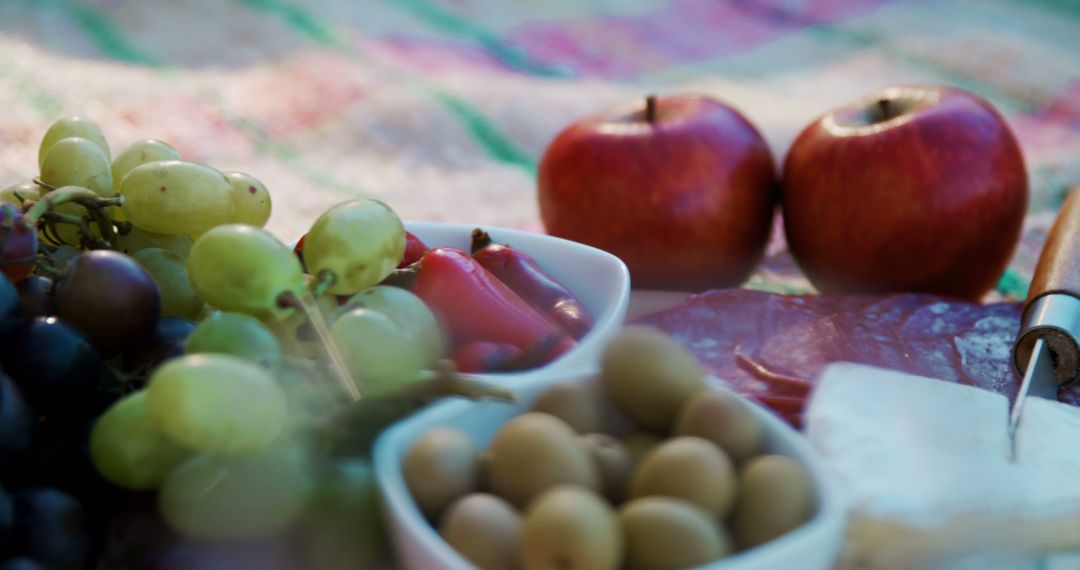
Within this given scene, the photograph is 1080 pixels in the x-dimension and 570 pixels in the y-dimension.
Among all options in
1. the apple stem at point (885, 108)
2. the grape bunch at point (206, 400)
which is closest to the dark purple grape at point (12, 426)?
the grape bunch at point (206, 400)

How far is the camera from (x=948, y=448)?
1.38ft

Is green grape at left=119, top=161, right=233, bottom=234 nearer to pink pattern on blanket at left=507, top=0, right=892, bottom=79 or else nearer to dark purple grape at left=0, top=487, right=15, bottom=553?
dark purple grape at left=0, top=487, right=15, bottom=553

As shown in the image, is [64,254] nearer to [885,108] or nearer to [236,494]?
[236,494]

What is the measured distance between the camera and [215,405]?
13.3 inches

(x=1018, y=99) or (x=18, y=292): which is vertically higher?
(x=18, y=292)

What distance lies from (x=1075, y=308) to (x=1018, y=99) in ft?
2.67

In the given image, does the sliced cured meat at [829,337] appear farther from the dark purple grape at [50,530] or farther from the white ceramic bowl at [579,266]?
the dark purple grape at [50,530]

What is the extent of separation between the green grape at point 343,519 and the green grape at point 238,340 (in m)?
0.05

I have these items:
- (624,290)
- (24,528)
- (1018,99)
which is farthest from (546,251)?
(1018,99)

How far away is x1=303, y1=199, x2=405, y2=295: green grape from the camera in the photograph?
18.1 inches

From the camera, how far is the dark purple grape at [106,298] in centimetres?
41

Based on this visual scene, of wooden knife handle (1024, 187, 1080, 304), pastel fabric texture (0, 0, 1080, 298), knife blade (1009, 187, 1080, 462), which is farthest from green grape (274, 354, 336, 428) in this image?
pastel fabric texture (0, 0, 1080, 298)

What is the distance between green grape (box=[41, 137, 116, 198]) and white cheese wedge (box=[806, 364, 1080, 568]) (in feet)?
1.22

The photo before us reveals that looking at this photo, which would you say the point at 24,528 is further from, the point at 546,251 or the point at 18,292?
the point at 546,251
